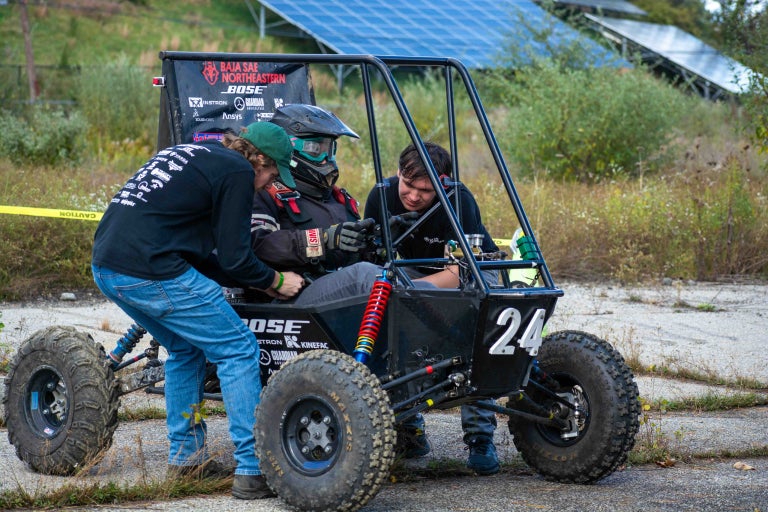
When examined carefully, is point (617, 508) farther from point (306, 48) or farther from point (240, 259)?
point (306, 48)

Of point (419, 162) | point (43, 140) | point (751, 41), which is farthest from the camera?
point (43, 140)

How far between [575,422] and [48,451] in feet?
8.29

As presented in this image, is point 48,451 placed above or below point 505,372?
below

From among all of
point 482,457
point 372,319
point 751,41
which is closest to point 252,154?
point 372,319

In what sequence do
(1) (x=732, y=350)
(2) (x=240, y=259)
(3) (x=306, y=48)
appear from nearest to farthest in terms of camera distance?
(2) (x=240, y=259)
(1) (x=732, y=350)
(3) (x=306, y=48)

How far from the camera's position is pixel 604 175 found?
16047 millimetres

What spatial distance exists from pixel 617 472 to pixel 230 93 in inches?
115

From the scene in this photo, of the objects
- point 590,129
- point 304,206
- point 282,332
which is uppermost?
point 590,129

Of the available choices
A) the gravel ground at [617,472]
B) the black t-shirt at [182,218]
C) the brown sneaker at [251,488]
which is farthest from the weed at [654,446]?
the black t-shirt at [182,218]

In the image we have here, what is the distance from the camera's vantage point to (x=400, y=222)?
16.8 feet

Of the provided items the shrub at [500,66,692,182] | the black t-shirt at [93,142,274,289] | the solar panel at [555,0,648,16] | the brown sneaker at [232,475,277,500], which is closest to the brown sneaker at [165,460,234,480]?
the brown sneaker at [232,475,277,500]

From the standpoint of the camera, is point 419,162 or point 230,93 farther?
point 230,93

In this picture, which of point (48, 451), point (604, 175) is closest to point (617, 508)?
point (48, 451)

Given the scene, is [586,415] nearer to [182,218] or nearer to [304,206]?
[304,206]
